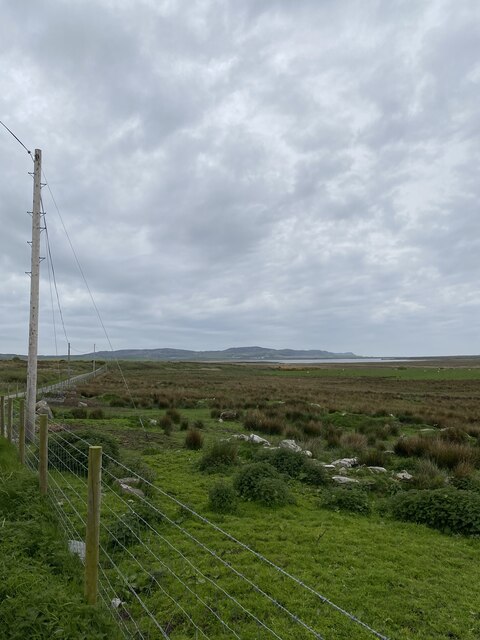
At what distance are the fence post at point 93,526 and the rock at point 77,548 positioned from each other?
1284mm

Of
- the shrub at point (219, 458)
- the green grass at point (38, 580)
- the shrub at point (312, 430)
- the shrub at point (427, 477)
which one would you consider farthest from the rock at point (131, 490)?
the shrub at point (312, 430)

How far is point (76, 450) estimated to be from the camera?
9961 mm

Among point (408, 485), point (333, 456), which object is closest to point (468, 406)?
point (333, 456)

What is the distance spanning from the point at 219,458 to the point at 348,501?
3.76 meters

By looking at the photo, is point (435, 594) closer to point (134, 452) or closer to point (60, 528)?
point (60, 528)

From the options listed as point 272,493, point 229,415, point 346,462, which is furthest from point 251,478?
point 229,415

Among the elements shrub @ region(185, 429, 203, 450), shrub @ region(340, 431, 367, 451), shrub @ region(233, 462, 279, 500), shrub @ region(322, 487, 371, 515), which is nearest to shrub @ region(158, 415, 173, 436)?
shrub @ region(185, 429, 203, 450)

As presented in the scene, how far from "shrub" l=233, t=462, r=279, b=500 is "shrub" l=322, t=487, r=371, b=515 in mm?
1277

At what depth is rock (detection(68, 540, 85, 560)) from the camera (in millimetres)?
5105

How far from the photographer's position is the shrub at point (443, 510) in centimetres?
712

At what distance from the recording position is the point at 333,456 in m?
12.5

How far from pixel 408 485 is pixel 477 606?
454 centimetres

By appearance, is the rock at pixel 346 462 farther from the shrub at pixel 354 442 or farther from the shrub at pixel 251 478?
the shrub at pixel 251 478

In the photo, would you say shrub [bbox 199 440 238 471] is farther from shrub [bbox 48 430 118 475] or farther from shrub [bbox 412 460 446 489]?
shrub [bbox 412 460 446 489]
